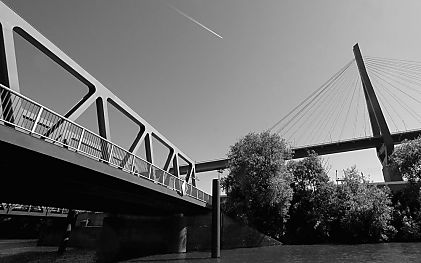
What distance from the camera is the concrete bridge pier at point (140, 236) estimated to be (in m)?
29.8

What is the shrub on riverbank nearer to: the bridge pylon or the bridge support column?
the bridge support column

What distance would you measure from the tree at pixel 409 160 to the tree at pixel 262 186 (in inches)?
673

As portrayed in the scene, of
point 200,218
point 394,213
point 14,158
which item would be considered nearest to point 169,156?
point 200,218

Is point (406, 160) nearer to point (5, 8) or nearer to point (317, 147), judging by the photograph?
point (317, 147)

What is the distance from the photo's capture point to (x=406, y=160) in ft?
144

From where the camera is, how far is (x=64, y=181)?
17406 mm

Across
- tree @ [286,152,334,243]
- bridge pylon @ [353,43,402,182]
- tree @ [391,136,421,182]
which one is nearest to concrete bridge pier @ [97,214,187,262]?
tree @ [286,152,334,243]

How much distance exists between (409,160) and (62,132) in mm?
45420

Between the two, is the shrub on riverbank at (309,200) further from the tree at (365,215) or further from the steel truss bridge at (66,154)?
the steel truss bridge at (66,154)

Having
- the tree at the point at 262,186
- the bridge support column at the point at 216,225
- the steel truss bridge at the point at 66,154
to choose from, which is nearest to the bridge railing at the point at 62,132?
the steel truss bridge at the point at 66,154

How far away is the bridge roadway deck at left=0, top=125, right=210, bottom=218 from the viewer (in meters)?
12.2

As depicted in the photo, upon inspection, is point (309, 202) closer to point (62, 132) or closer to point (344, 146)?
point (62, 132)

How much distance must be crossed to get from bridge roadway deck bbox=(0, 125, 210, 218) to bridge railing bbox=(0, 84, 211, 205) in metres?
0.34

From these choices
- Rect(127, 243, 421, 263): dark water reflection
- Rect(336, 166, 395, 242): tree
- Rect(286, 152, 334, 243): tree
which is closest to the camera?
Rect(127, 243, 421, 263): dark water reflection
